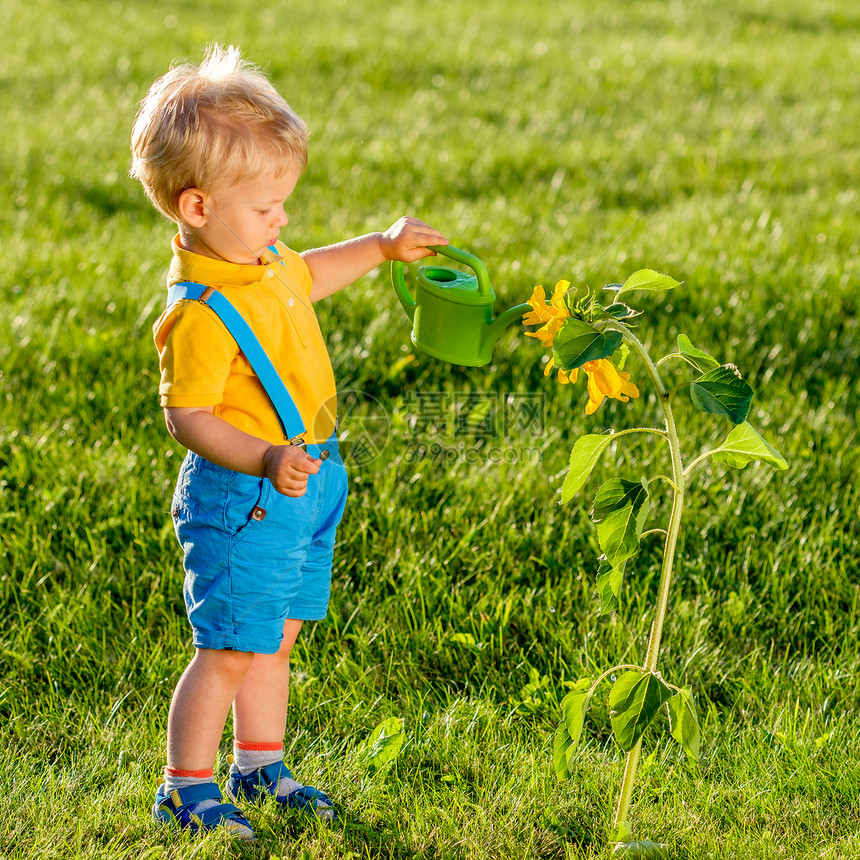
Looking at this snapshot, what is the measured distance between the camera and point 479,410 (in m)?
3.21

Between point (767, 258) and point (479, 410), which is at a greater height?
point (767, 258)

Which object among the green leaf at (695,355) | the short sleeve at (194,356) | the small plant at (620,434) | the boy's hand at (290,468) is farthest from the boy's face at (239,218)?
the green leaf at (695,355)

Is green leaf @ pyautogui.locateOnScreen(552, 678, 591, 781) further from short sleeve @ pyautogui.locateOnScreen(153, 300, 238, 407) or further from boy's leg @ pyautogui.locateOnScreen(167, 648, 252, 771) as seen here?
short sleeve @ pyautogui.locateOnScreen(153, 300, 238, 407)

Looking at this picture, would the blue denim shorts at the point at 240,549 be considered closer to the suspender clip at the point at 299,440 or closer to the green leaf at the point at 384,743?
the suspender clip at the point at 299,440

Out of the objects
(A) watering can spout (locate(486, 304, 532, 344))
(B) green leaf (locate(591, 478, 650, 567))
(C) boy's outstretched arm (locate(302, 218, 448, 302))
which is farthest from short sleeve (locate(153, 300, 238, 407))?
(B) green leaf (locate(591, 478, 650, 567))

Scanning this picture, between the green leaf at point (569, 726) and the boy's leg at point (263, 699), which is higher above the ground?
the green leaf at point (569, 726)

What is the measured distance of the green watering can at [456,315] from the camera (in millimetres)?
1969

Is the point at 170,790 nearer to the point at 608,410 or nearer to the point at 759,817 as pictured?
the point at 759,817

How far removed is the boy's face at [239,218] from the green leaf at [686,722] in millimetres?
1120

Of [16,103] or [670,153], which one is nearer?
[670,153]

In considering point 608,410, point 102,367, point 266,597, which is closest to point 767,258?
point 608,410

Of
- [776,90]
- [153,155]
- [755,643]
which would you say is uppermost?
[776,90]

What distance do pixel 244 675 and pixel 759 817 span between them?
1.09m

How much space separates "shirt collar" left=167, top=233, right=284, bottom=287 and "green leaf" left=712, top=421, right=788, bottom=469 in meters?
0.91
